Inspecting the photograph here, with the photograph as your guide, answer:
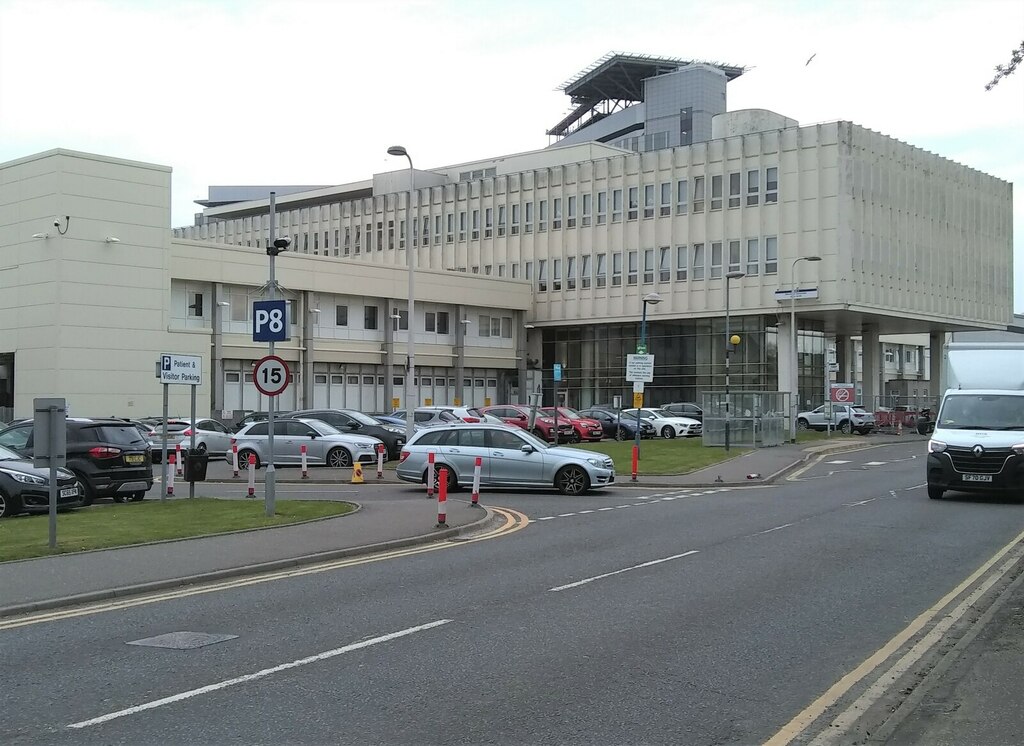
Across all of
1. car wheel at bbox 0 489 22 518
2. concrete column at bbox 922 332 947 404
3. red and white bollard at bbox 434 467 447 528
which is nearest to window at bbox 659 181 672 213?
concrete column at bbox 922 332 947 404

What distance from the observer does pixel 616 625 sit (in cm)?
952

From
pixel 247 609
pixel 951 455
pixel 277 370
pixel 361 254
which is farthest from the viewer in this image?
pixel 361 254

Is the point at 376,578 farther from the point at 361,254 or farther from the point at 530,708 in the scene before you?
the point at 361,254

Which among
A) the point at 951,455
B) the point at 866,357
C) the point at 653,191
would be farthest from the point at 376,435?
the point at 866,357

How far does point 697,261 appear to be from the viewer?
62.8 meters

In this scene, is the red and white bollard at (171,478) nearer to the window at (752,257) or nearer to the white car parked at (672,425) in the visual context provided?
the white car parked at (672,425)

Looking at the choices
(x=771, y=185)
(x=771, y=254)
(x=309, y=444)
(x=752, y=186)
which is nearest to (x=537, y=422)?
(x=309, y=444)

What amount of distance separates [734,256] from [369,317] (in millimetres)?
21075

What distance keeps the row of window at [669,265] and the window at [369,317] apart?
13.1m

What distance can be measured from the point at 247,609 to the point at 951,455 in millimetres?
15734

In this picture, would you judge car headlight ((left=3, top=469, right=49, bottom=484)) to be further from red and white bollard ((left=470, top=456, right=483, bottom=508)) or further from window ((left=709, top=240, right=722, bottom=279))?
window ((left=709, top=240, right=722, bottom=279))

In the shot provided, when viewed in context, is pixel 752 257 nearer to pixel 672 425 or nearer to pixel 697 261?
pixel 697 261

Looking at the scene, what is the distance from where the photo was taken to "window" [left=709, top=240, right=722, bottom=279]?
61812 mm

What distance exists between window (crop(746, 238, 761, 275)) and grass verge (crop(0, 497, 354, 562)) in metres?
43.7
